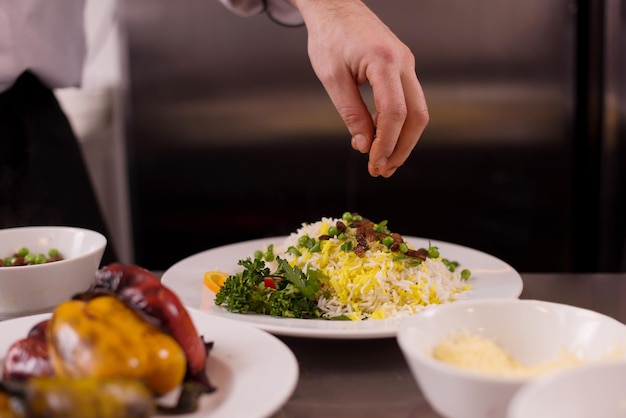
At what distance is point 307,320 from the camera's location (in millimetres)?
1330

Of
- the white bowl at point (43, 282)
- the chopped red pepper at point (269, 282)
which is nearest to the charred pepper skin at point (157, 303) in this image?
the white bowl at point (43, 282)

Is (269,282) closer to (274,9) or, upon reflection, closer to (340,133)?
(274,9)

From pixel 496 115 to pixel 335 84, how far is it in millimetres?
Result: 1997

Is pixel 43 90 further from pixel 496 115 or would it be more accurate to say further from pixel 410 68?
pixel 496 115

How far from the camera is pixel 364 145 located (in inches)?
65.0

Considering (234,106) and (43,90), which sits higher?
(43,90)

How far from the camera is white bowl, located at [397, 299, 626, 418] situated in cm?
82

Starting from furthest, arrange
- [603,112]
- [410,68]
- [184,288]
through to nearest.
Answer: [603,112], [410,68], [184,288]

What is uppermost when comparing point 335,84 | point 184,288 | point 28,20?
point 28,20

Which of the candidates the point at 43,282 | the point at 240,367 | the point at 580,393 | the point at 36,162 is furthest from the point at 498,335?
the point at 36,162

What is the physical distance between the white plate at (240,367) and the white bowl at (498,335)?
0.17 metres

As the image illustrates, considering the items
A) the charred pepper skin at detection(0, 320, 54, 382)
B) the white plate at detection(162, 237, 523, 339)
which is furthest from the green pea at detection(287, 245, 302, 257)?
the charred pepper skin at detection(0, 320, 54, 382)

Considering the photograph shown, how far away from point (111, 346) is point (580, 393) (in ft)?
1.71

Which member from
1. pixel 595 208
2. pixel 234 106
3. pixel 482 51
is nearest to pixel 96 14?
pixel 234 106
